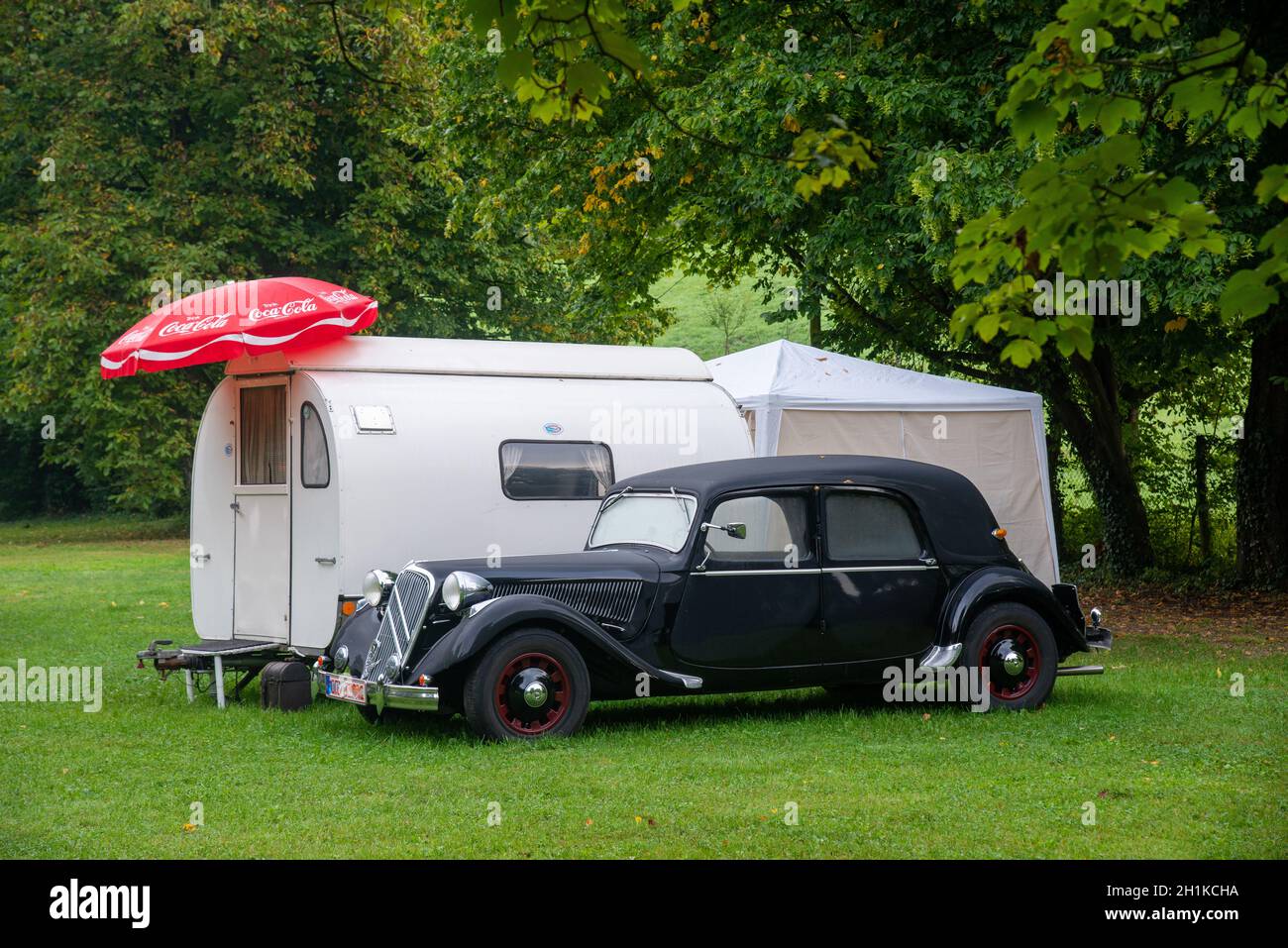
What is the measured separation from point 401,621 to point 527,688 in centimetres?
99

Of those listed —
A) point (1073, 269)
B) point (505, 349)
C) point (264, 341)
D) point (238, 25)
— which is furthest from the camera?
point (238, 25)

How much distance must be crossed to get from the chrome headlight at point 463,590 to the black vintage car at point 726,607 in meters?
0.01

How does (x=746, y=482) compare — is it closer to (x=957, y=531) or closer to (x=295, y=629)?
(x=957, y=531)

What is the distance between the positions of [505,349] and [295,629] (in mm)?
2892

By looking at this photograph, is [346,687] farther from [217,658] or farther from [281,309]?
[281,309]

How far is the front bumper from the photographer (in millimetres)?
8633

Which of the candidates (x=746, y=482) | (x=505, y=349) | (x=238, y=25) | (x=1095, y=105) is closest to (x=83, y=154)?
(x=238, y=25)

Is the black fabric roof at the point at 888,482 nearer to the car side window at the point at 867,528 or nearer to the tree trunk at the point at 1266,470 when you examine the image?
the car side window at the point at 867,528

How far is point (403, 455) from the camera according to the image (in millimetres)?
10914

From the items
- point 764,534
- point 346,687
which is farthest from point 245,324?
point 764,534

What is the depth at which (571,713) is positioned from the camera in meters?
8.96

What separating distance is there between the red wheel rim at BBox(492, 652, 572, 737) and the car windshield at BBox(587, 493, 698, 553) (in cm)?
120

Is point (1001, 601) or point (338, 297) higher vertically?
point (338, 297)

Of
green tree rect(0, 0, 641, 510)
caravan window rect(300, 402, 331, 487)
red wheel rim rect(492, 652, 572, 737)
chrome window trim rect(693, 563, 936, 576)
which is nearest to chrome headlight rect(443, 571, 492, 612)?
red wheel rim rect(492, 652, 572, 737)
